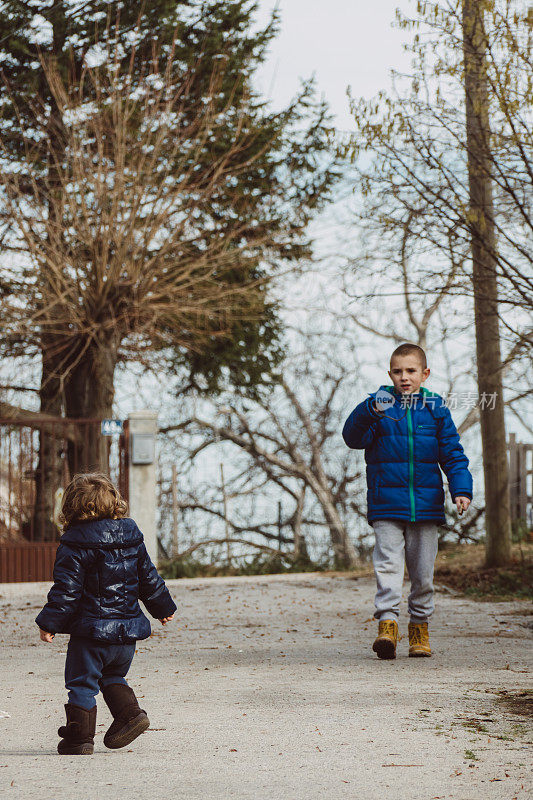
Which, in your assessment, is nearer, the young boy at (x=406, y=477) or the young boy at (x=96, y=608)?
the young boy at (x=96, y=608)

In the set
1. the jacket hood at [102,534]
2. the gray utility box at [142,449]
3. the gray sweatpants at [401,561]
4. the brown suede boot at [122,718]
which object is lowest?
the brown suede boot at [122,718]

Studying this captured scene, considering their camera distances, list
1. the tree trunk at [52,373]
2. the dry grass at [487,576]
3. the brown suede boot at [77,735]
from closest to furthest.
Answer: the brown suede boot at [77,735] < the dry grass at [487,576] < the tree trunk at [52,373]

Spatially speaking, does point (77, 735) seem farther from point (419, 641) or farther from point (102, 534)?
point (419, 641)

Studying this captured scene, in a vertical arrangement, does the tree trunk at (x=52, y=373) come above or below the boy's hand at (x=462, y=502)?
above

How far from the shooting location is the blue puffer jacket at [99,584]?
402 centimetres

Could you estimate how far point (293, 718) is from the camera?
4.51 m

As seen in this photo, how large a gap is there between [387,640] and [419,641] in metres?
0.26

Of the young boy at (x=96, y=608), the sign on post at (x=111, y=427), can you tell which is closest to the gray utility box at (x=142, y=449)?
the sign on post at (x=111, y=427)

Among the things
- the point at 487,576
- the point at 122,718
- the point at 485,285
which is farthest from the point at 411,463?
the point at 487,576

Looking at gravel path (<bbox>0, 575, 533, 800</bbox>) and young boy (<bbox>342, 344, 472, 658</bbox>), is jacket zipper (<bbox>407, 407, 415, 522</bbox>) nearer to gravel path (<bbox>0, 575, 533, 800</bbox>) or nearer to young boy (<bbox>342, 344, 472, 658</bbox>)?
young boy (<bbox>342, 344, 472, 658</bbox>)

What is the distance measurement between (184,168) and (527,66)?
30.8 ft

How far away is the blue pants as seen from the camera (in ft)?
13.2

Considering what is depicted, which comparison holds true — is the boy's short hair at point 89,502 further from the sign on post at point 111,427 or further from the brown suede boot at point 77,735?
the sign on post at point 111,427

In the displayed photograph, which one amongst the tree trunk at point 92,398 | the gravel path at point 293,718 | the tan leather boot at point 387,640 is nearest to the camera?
the gravel path at point 293,718
